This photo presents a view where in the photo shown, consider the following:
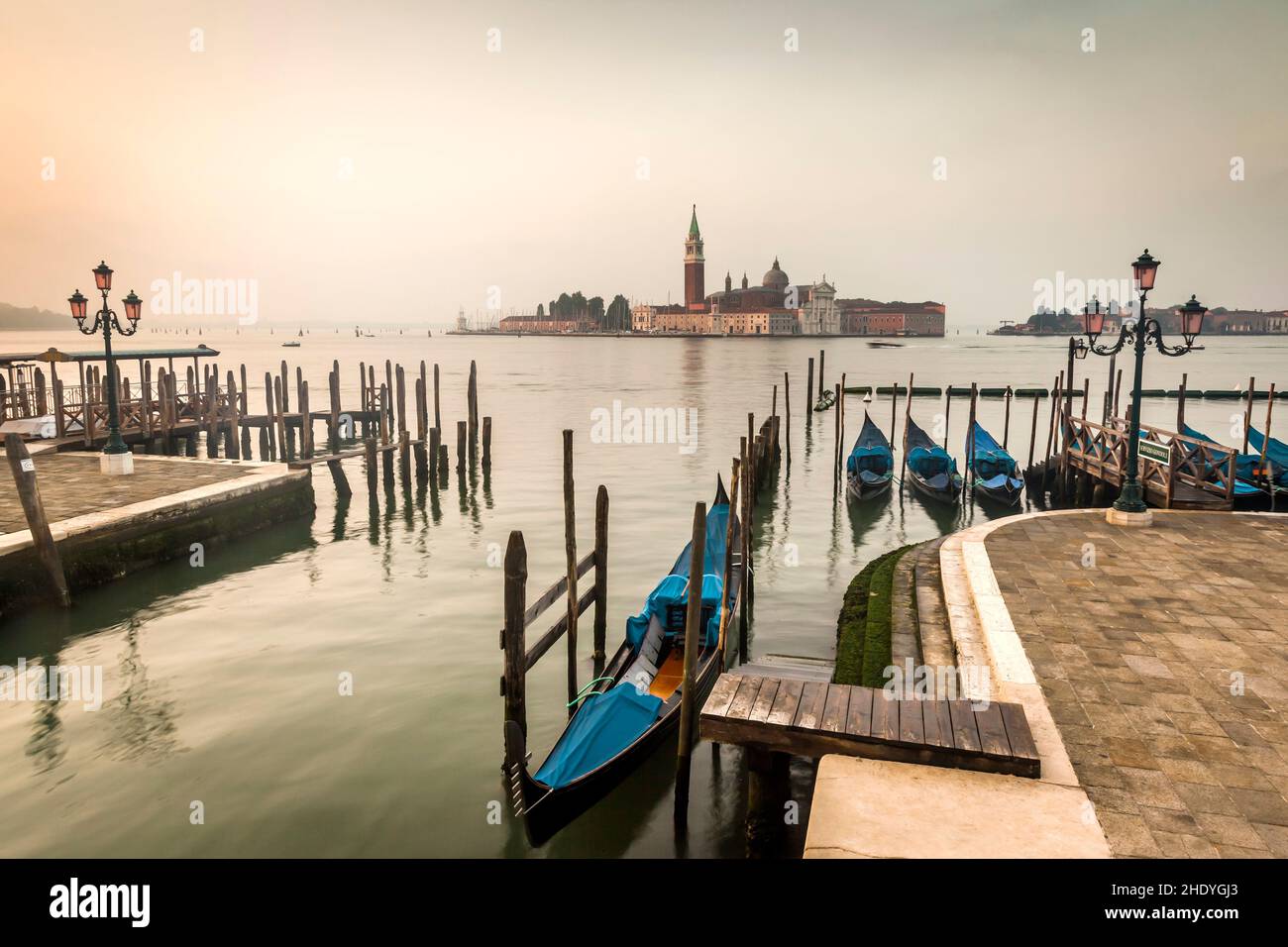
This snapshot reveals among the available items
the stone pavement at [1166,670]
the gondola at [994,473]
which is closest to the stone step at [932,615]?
the stone pavement at [1166,670]

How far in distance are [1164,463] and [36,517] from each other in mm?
13330

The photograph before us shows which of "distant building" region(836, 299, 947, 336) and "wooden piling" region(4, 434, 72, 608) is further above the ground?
"distant building" region(836, 299, 947, 336)

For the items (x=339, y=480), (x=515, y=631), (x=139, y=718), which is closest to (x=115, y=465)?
(x=339, y=480)

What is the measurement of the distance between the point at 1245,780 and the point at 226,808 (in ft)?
19.9

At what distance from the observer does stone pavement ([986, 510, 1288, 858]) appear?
11.9 ft

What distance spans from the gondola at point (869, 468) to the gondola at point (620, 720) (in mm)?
9895

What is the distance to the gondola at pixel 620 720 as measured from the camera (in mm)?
5086

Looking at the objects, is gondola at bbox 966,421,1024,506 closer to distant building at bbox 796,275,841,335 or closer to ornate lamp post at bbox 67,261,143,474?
ornate lamp post at bbox 67,261,143,474

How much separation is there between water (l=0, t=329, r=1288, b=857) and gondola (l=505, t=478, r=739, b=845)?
348 mm

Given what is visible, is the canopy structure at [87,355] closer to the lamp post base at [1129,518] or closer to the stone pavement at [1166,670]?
the stone pavement at [1166,670]

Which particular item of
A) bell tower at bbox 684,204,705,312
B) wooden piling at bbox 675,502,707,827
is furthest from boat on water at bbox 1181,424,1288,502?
bell tower at bbox 684,204,705,312
